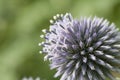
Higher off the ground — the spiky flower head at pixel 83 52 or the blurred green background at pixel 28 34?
the blurred green background at pixel 28 34

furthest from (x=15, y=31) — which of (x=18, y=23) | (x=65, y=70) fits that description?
(x=65, y=70)

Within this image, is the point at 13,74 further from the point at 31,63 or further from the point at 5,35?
the point at 5,35

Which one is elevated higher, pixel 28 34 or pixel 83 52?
pixel 28 34

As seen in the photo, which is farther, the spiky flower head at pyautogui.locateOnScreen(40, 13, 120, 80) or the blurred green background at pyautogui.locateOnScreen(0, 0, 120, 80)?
the blurred green background at pyautogui.locateOnScreen(0, 0, 120, 80)

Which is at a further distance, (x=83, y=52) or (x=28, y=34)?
(x=28, y=34)

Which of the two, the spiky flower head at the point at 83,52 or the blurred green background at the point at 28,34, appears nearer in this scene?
the spiky flower head at the point at 83,52
